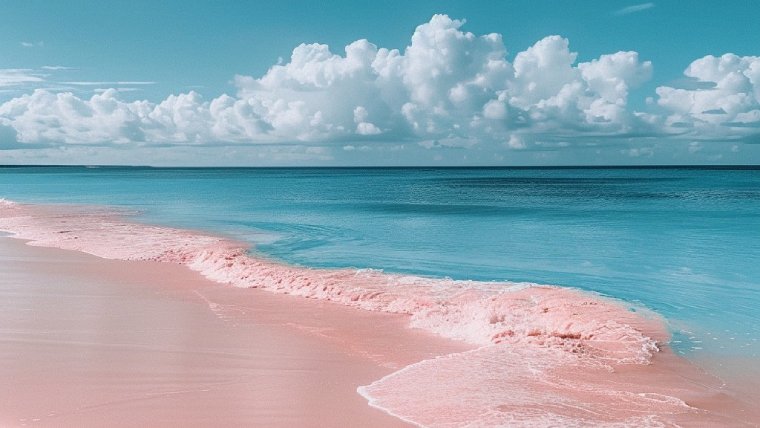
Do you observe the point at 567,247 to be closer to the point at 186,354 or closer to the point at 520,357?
the point at 520,357

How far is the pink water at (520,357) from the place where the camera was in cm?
649

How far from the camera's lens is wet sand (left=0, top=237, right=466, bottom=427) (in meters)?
6.19

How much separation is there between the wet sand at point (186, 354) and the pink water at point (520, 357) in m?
0.53

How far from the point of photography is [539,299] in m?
12.2

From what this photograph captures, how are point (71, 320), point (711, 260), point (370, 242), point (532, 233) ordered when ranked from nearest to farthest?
point (71, 320) → point (711, 260) → point (370, 242) → point (532, 233)

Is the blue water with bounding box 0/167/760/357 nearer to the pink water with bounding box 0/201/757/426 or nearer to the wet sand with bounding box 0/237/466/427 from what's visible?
the pink water with bounding box 0/201/757/426

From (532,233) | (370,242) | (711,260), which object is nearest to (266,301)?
(370,242)

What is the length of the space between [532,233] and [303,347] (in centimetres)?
1764

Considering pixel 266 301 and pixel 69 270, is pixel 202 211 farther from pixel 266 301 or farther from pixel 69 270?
pixel 266 301

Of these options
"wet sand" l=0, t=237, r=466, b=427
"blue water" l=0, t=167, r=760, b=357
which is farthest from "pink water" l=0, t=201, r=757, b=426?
"blue water" l=0, t=167, r=760, b=357

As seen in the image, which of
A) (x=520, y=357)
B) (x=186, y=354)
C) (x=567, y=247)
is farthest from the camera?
(x=567, y=247)

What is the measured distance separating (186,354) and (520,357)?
4508 millimetres

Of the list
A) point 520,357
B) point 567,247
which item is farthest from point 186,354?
point 567,247

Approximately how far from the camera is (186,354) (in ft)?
26.5
